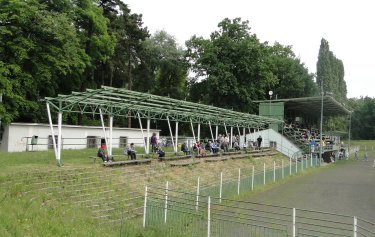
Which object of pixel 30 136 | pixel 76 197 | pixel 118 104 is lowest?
pixel 76 197

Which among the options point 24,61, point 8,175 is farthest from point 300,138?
point 8,175

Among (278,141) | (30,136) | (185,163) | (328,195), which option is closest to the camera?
(328,195)

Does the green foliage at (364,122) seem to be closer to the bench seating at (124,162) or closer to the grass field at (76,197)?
the grass field at (76,197)

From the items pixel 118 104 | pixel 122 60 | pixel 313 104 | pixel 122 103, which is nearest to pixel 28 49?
pixel 118 104

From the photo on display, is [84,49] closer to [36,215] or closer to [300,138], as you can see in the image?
[300,138]

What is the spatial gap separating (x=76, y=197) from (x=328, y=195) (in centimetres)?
1366

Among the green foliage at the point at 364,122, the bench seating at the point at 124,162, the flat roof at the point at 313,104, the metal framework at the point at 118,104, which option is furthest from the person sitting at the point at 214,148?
the green foliage at the point at 364,122

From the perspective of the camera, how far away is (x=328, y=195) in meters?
21.6

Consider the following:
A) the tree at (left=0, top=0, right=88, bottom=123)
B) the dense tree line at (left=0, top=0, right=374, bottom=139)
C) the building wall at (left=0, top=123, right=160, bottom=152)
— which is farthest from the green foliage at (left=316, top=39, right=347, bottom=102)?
the tree at (left=0, top=0, right=88, bottom=123)

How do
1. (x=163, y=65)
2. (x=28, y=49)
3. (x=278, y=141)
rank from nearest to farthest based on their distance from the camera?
(x=28, y=49), (x=278, y=141), (x=163, y=65)

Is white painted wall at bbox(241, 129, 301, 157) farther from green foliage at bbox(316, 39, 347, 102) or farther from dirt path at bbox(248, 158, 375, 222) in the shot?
green foliage at bbox(316, 39, 347, 102)

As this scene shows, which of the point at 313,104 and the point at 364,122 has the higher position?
the point at 313,104

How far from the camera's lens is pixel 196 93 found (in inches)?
2219

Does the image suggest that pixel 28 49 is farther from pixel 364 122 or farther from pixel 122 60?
pixel 364 122
